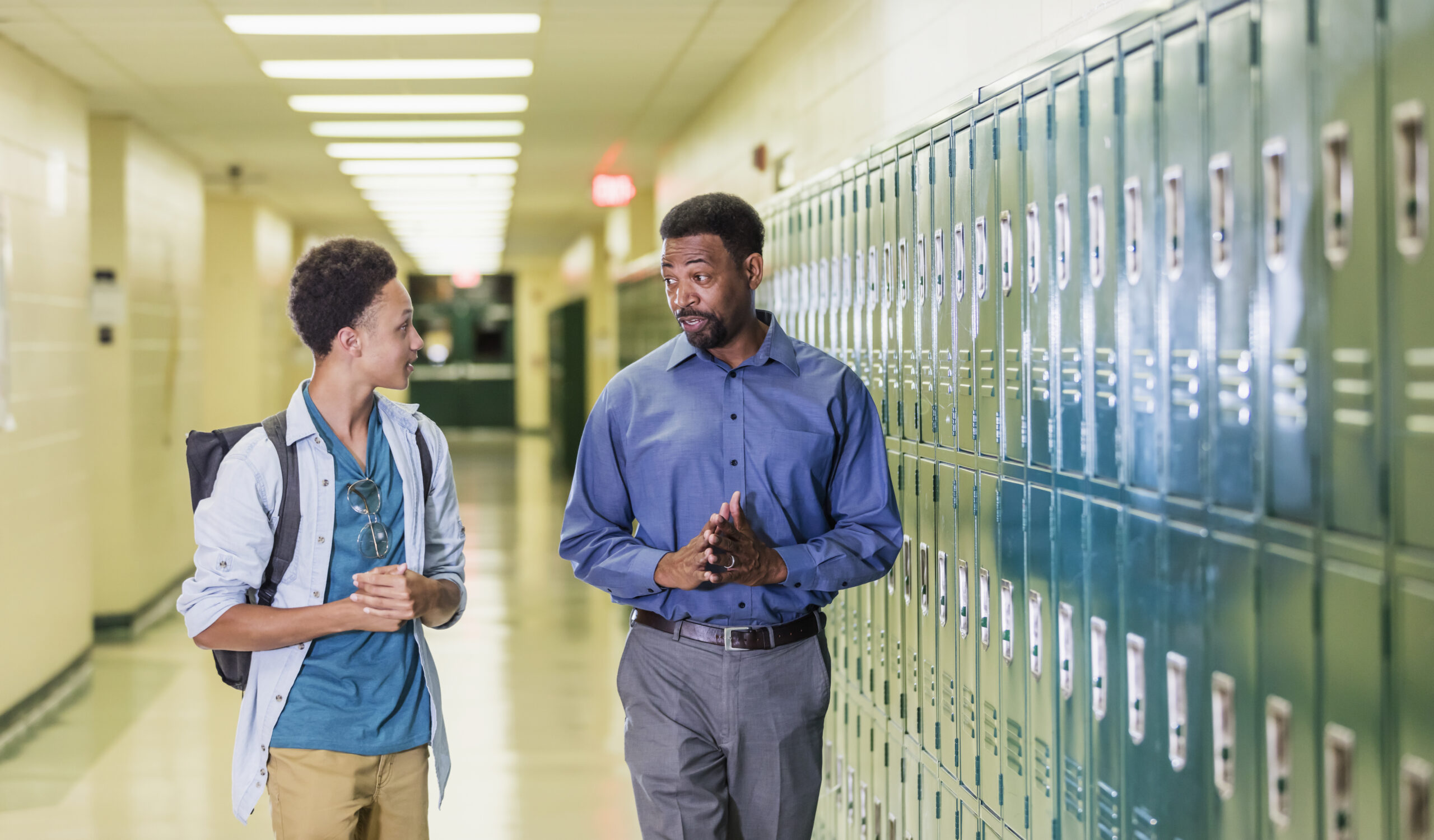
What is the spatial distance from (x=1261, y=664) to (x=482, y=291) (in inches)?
1057

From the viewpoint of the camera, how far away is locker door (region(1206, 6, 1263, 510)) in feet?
5.15

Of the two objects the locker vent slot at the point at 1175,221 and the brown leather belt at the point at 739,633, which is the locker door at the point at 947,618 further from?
the locker vent slot at the point at 1175,221

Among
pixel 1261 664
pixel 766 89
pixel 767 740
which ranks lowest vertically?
pixel 767 740

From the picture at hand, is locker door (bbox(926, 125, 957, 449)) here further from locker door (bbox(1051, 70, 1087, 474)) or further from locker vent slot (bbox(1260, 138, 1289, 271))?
locker vent slot (bbox(1260, 138, 1289, 271))

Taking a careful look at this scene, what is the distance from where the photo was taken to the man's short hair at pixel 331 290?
210 cm

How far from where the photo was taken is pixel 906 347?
10.0ft

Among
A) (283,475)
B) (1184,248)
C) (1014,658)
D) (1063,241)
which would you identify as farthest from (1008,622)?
(283,475)

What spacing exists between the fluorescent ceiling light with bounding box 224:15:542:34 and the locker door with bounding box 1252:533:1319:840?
4.80 metres

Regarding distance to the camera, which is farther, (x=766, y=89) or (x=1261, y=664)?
(x=766, y=89)

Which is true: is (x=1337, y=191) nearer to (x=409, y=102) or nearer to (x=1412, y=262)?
(x=1412, y=262)

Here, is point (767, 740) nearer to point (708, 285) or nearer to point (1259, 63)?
point (708, 285)

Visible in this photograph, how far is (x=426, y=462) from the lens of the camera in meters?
2.21

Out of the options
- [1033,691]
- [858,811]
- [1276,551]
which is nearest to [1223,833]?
[1276,551]

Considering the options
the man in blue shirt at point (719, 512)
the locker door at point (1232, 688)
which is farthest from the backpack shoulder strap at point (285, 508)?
the locker door at point (1232, 688)
